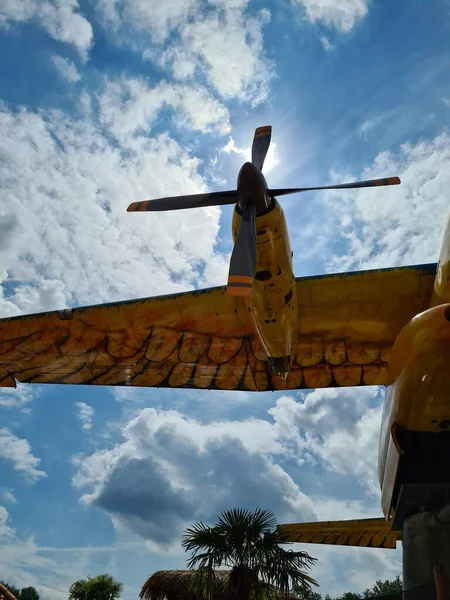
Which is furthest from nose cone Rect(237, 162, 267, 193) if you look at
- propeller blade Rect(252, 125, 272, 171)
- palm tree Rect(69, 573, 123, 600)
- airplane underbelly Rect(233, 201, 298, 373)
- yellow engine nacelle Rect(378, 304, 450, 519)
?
palm tree Rect(69, 573, 123, 600)

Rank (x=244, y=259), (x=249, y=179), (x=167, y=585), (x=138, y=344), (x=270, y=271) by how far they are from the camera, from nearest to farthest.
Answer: (x=244, y=259)
(x=249, y=179)
(x=270, y=271)
(x=138, y=344)
(x=167, y=585)

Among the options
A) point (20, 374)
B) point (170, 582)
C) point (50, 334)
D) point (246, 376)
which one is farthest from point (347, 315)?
point (170, 582)

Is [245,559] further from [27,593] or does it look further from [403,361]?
[27,593]

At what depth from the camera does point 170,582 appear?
13883 millimetres

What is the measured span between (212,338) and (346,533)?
5.72 metres

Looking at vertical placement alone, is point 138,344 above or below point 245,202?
below

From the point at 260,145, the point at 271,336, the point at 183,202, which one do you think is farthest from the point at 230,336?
the point at 260,145

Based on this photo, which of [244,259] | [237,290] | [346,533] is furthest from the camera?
[346,533]

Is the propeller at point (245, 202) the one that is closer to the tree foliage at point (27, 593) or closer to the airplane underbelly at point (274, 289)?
the airplane underbelly at point (274, 289)

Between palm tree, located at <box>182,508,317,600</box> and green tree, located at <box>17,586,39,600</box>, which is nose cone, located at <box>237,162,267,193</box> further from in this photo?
green tree, located at <box>17,586,39,600</box>

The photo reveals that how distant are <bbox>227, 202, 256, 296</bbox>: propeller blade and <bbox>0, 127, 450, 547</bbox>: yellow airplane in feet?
0.04

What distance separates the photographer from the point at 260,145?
7535 mm

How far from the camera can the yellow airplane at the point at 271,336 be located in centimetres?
478

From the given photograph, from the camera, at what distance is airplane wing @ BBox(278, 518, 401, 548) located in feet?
33.0
